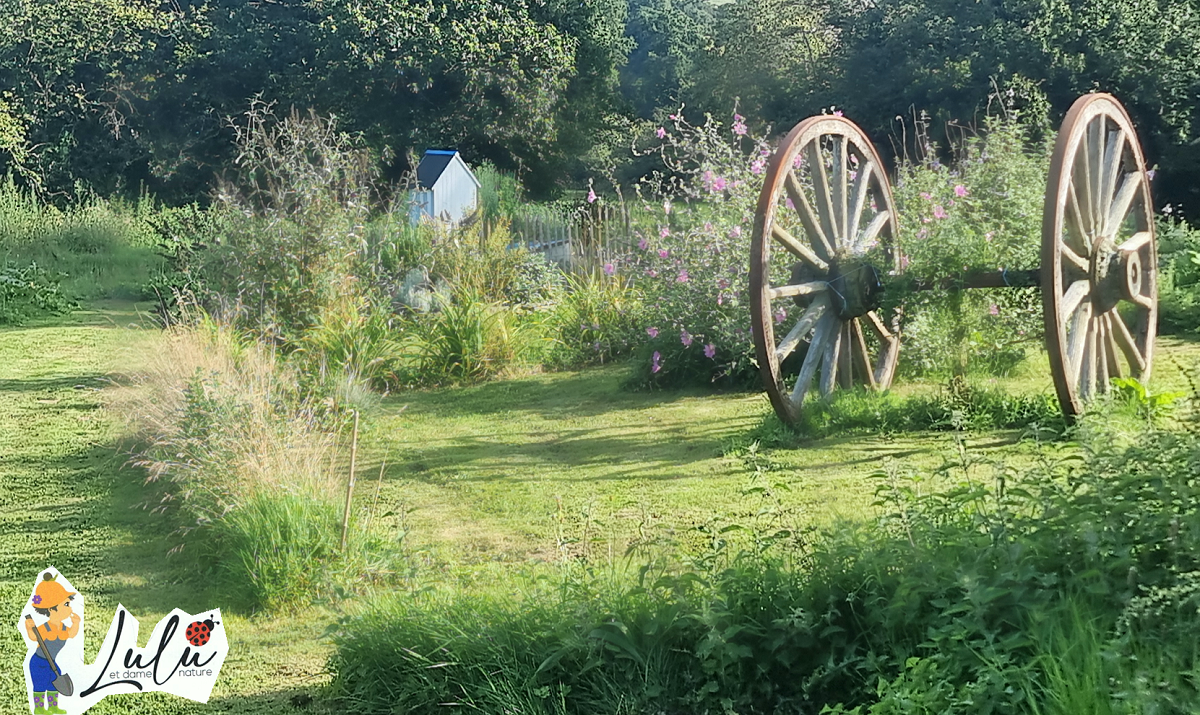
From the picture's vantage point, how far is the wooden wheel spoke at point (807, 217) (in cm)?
708

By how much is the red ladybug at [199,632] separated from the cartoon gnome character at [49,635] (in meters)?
0.40

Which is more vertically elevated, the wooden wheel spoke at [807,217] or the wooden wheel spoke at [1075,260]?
the wooden wheel spoke at [807,217]

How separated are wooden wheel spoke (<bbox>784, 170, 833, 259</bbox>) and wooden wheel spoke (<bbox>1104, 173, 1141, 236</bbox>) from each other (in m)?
1.63

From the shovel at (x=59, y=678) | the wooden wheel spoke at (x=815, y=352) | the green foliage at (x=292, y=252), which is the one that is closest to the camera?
the shovel at (x=59, y=678)

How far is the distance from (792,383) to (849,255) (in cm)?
154

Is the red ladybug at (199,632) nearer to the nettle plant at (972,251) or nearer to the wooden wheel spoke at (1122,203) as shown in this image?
the nettle plant at (972,251)

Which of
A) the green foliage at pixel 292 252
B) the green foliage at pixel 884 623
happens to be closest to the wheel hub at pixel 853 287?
the green foliage at pixel 884 623

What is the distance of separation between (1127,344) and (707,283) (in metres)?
3.02

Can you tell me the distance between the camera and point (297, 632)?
4.59 meters

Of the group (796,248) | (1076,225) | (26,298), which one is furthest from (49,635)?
(26,298)

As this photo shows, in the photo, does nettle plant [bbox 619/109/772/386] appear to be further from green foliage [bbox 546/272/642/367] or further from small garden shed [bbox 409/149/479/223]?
small garden shed [bbox 409/149/479/223]

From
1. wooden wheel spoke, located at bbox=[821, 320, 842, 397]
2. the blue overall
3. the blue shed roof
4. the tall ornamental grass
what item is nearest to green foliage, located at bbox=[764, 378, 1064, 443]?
wooden wheel spoke, located at bbox=[821, 320, 842, 397]

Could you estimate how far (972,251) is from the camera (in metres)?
6.86

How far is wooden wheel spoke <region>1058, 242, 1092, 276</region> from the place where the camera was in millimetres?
6492
